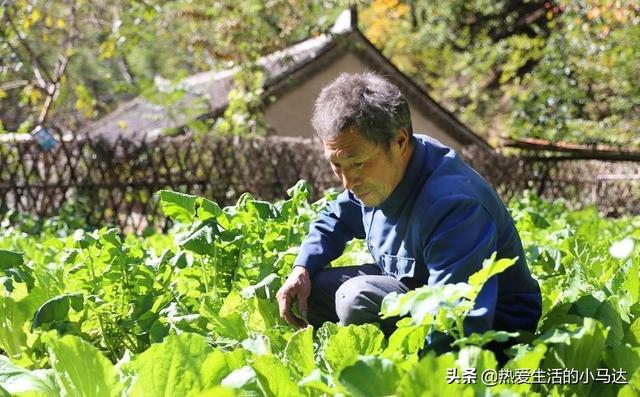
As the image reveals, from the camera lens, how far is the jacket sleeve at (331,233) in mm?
2916

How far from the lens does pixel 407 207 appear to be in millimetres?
2422

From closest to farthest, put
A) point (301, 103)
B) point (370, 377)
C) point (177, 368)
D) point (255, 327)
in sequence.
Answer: point (370, 377) → point (177, 368) → point (255, 327) → point (301, 103)

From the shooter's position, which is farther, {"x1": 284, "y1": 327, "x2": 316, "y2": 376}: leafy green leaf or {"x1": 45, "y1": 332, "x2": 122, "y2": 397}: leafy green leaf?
{"x1": 284, "y1": 327, "x2": 316, "y2": 376}: leafy green leaf

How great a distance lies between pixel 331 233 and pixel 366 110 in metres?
0.85

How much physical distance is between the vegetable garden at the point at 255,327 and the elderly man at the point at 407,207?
154mm

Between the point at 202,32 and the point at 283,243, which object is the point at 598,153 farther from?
the point at 202,32

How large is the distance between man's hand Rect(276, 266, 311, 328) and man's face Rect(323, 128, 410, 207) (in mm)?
492

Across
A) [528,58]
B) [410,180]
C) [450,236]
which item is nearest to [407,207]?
[410,180]

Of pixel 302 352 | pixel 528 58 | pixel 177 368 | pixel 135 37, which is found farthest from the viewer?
pixel 528 58

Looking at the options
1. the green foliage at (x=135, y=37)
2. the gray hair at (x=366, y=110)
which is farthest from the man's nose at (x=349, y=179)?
the green foliage at (x=135, y=37)

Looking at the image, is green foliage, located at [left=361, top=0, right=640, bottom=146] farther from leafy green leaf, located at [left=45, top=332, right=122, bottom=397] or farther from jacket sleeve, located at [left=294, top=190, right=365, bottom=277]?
leafy green leaf, located at [left=45, top=332, right=122, bottom=397]

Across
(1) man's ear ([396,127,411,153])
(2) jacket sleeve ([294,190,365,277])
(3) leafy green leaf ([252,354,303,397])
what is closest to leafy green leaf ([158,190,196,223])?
(2) jacket sleeve ([294,190,365,277])

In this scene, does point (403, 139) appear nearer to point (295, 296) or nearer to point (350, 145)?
point (350, 145)

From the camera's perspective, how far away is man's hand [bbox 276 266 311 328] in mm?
2701
